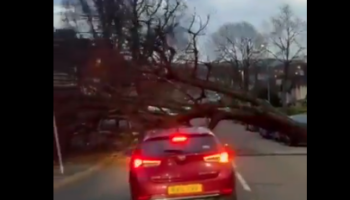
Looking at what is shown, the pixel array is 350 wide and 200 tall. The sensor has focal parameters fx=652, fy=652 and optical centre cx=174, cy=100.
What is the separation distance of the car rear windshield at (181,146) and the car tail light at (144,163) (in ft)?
0.38

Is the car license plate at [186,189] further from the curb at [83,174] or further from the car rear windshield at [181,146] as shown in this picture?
the curb at [83,174]

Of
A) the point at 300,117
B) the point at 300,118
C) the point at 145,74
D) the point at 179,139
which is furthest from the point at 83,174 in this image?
the point at 300,117

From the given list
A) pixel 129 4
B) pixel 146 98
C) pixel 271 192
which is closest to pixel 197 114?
pixel 146 98

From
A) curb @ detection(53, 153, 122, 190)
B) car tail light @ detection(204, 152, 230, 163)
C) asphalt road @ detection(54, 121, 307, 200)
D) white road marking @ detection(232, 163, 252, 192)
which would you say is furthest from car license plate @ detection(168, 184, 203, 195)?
curb @ detection(53, 153, 122, 190)

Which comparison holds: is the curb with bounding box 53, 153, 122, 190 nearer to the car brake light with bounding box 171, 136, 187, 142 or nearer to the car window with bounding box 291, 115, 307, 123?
the car brake light with bounding box 171, 136, 187, 142

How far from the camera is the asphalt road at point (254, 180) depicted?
13.8 m

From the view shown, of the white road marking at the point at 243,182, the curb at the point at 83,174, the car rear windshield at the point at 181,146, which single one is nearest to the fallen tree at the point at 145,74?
the curb at the point at 83,174

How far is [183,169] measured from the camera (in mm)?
9984

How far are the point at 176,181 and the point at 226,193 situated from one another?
2.63 ft

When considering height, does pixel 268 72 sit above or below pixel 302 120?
above
